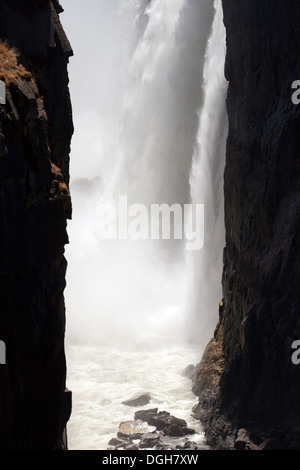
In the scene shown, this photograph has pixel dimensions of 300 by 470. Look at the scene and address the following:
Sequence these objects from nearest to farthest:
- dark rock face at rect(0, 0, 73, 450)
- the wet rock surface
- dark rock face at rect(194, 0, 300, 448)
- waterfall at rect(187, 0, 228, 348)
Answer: dark rock face at rect(0, 0, 73, 450)
dark rock face at rect(194, 0, 300, 448)
the wet rock surface
waterfall at rect(187, 0, 228, 348)

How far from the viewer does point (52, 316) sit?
589 inches

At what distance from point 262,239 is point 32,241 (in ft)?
47.3

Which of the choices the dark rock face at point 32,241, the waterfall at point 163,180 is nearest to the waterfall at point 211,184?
the waterfall at point 163,180

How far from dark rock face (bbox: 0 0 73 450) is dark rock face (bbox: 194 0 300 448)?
11.0 meters

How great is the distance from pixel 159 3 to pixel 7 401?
50.3 metres

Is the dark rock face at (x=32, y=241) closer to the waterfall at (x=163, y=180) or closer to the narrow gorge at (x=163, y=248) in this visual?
the narrow gorge at (x=163, y=248)

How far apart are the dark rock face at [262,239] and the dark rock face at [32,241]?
Result: 10953 mm

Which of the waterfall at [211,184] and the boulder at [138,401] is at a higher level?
the waterfall at [211,184]

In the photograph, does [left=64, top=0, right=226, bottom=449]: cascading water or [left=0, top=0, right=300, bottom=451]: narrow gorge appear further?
[left=64, top=0, right=226, bottom=449]: cascading water

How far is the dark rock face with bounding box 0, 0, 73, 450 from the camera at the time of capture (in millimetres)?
12945

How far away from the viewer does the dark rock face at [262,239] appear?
2411 cm

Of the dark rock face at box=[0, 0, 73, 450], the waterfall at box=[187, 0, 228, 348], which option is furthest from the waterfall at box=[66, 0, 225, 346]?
the dark rock face at box=[0, 0, 73, 450]

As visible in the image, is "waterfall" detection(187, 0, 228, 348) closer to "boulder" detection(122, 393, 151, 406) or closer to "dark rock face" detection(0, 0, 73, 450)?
"boulder" detection(122, 393, 151, 406)
